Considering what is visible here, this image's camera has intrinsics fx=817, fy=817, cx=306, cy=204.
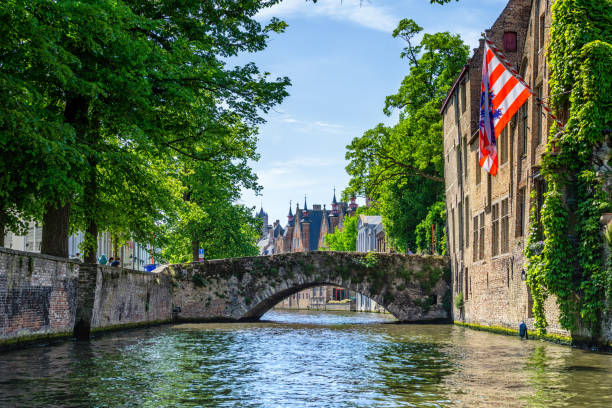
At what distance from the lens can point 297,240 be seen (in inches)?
5197

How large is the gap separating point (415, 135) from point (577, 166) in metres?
22.8

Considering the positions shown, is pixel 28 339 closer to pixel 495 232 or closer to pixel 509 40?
pixel 495 232

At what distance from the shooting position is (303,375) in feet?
47.4

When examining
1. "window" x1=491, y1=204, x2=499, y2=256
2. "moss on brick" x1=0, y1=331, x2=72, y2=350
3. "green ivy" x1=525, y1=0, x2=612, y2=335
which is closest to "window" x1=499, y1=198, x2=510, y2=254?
"window" x1=491, y1=204, x2=499, y2=256

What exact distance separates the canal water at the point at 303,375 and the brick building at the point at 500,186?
14.4 feet

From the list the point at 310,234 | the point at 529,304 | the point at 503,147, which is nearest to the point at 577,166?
the point at 529,304

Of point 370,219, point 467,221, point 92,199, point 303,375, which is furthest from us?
point 370,219

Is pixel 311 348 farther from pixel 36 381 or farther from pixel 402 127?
pixel 402 127

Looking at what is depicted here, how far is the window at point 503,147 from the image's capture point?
27.5 metres

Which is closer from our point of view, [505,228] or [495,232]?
[505,228]

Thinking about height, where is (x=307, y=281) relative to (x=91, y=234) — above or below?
below

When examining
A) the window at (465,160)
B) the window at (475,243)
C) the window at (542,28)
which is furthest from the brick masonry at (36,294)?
the window at (465,160)

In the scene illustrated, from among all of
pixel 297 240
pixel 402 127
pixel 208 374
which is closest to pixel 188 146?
pixel 208 374

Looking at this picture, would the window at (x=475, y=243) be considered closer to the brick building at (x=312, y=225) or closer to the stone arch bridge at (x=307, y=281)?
the stone arch bridge at (x=307, y=281)
